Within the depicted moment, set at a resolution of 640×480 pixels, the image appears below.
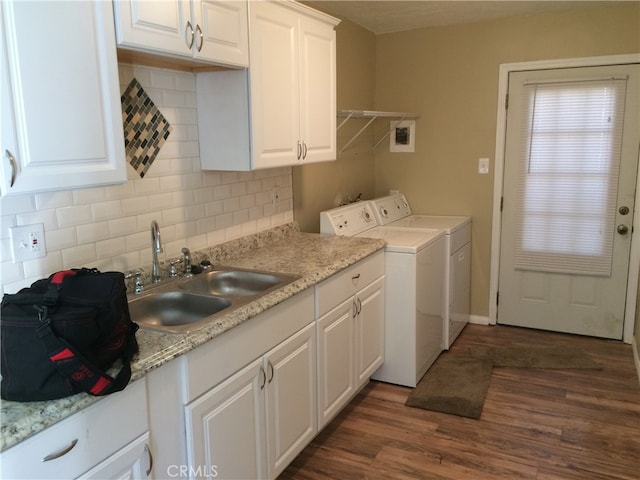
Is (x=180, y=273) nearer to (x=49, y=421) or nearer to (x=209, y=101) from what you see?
(x=209, y=101)

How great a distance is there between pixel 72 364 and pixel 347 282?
166 centimetres

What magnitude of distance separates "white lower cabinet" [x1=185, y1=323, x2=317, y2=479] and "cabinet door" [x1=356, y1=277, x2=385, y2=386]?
1.78ft

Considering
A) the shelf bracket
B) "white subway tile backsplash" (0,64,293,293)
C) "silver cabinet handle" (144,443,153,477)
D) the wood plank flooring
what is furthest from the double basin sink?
the shelf bracket

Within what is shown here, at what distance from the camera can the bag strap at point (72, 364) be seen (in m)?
1.24

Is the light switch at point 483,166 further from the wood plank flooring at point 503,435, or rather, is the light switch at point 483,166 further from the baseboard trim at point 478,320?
the wood plank flooring at point 503,435

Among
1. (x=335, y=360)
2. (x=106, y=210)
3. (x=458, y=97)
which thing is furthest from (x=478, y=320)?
(x=106, y=210)

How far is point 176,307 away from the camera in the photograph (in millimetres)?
2236

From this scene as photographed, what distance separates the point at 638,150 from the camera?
3752mm

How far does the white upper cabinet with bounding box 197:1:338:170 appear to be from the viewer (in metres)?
2.45

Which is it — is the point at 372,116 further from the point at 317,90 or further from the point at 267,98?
the point at 267,98

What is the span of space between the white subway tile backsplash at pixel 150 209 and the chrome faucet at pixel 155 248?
5 cm

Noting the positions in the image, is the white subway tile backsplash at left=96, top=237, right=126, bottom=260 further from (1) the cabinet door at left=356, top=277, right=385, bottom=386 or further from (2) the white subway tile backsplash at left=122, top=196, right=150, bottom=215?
(1) the cabinet door at left=356, top=277, right=385, bottom=386

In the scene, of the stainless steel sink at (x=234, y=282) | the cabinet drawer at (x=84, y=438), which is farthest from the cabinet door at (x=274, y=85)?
the cabinet drawer at (x=84, y=438)

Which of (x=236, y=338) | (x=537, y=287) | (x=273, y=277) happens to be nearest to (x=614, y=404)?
(x=537, y=287)
